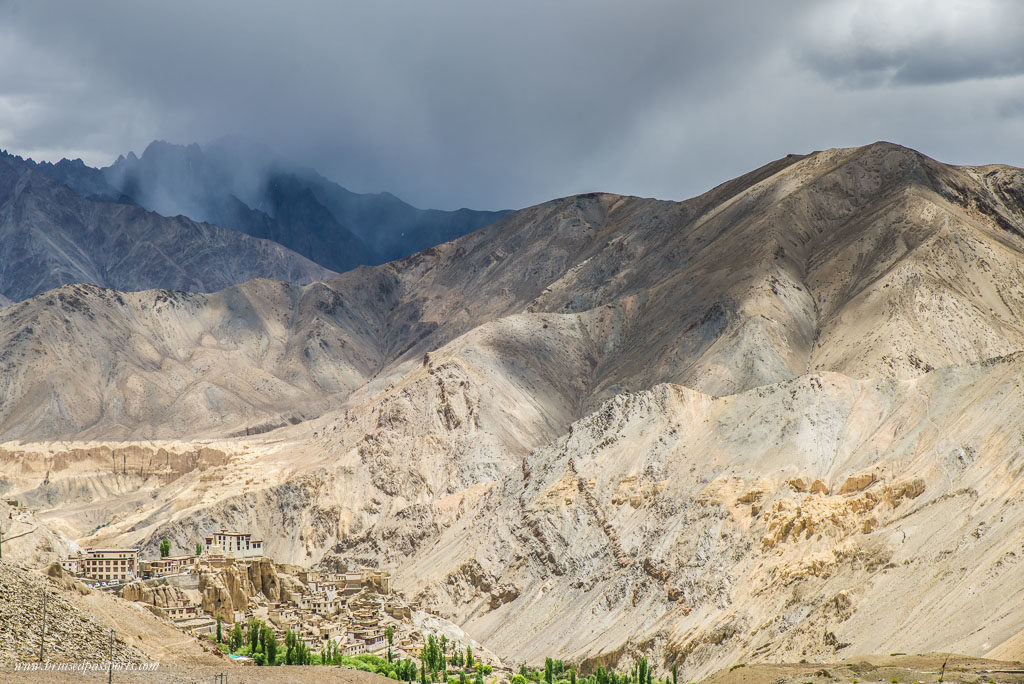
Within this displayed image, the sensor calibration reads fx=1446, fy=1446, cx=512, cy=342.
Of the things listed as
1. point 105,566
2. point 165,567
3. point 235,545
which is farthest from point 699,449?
point 105,566

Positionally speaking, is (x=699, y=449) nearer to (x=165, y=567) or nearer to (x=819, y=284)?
(x=165, y=567)

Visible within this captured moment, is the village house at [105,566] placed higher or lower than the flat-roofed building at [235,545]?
lower

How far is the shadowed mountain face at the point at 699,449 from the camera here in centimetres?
7788

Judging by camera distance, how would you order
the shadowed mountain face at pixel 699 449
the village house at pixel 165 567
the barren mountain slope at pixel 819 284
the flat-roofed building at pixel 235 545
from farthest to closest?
1. the barren mountain slope at pixel 819 284
2. the flat-roofed building at pixel 235 545
3. the village house at pixel 165 567
4. the shadowed mountain face at pixel 699 449

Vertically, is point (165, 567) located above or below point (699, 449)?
below

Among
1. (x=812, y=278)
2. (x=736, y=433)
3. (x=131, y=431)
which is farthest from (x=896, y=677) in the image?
(x=131, y=431)

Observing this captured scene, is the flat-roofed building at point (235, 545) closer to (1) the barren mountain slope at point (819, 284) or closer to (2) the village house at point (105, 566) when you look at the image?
(2) the village house at point (105, 566)

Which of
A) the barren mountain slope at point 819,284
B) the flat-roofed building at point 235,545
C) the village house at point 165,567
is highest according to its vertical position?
the barren mountain slope at point 819,284

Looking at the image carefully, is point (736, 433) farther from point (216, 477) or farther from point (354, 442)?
point (216, 477)

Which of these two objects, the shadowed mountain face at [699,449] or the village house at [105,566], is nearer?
the shadowed mountain face at [699,449]

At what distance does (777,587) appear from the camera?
79688 millimetres

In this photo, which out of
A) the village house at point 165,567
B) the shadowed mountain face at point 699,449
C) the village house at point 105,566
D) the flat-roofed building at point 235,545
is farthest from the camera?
the flat-roofed building at point 235,545

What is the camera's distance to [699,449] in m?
96.5

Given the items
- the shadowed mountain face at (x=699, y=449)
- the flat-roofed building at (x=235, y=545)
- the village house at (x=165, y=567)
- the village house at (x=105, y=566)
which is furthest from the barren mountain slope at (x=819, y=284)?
the village house at (x=105, y=566)
